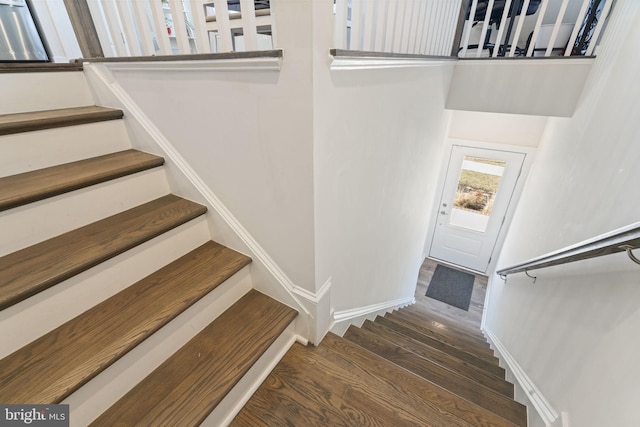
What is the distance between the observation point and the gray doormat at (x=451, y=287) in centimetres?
431

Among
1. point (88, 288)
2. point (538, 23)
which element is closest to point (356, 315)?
point (88, 288)

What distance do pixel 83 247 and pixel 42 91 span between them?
3.18ft

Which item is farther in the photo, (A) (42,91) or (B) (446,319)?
(B) (446,319)

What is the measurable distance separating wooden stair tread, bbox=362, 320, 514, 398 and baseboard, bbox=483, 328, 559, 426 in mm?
116

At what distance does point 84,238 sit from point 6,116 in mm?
765

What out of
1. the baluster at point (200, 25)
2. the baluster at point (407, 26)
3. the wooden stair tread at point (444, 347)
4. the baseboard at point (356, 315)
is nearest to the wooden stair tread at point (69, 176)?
the baluster at point (200, 25)

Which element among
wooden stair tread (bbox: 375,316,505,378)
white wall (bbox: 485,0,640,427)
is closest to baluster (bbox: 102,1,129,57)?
white wall (bbox: 485,0,640,427)

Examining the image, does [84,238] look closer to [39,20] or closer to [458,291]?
[39,20]

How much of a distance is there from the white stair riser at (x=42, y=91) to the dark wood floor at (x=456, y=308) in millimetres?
3945

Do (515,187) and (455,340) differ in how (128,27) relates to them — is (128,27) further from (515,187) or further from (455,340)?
(515,187)

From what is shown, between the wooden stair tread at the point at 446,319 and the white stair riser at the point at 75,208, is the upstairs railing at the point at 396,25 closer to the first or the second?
the white stair riser at the point at 75,208

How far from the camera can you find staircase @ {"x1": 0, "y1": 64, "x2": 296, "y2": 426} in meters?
0.90

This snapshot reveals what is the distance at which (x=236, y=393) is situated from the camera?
1114 millimetres

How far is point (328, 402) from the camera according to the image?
45.9 inches
